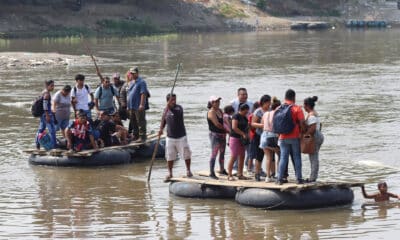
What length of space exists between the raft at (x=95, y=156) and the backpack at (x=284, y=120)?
5.42m

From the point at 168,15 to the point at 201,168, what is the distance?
245 ft

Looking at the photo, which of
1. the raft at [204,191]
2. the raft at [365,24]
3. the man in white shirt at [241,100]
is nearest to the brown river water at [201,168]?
the raft at [204,191]

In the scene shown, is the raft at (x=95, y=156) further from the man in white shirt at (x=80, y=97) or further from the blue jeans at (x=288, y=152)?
the blue jeans at (x=288, y=152)

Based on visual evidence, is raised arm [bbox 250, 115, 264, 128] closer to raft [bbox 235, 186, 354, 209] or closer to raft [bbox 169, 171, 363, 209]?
raft [bbox 169, 171, 363, 209]

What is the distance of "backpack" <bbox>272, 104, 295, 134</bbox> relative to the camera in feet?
52.5

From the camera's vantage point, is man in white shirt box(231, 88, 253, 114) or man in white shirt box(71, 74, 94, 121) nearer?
man in white shirt box(231, 88, 253, 114)

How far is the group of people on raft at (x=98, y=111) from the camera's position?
67.9ft

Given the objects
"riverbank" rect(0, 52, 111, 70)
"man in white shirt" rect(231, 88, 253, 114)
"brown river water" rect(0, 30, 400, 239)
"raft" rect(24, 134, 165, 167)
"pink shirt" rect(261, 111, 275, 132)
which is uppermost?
"man in white shirt" rect(231, 88, 253, 114)

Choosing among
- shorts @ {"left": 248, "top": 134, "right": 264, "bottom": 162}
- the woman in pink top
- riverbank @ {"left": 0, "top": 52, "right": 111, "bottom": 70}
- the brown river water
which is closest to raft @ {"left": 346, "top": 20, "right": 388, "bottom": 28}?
the brown river water

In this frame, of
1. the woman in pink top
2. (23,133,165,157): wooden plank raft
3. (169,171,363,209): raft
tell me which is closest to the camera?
(169,171,363,209): raft

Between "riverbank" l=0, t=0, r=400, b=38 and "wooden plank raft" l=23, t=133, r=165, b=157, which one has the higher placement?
"riverbank" l=0, t=0, r=400, b=38

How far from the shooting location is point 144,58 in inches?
2141

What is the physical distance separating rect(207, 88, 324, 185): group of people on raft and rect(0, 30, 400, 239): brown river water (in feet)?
2.45

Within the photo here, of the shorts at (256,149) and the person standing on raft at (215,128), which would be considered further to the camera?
the person standing on raft at (215,128)
